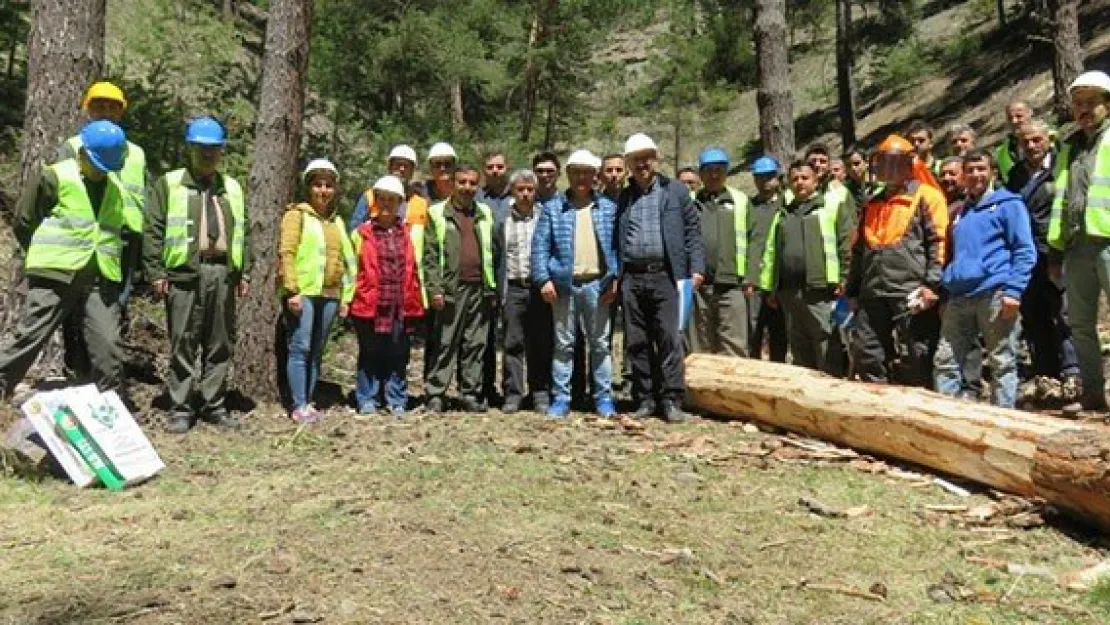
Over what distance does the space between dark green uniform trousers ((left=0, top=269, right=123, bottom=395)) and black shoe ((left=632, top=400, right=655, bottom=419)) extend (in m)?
3.83

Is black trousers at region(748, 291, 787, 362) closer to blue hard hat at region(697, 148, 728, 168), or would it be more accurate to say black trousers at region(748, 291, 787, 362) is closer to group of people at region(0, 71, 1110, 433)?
group of people at region(0, 71, 1110, 433)

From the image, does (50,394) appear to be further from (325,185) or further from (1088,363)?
(1088,363)

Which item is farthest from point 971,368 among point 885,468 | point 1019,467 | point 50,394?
point 50,394

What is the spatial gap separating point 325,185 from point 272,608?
175 inches

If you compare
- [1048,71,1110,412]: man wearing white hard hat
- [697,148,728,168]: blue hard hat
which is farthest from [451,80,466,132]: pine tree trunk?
[1048,71,1110,412]: man wearing white hard hat

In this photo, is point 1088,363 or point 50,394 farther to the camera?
point 1088,363

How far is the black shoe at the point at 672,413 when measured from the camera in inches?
300

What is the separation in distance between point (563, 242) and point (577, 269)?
0.78 ft

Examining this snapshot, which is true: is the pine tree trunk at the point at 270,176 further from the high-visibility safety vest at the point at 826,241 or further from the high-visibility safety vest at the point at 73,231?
the high-visibility safety vest at the point at 826,241

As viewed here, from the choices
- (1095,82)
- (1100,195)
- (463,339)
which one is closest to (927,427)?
(1100,195)

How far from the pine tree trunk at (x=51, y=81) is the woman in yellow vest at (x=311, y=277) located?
1.78 m

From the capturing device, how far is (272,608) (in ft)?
12.9

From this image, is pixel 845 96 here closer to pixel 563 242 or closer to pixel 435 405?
pixel 563 242

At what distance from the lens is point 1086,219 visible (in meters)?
6.58
